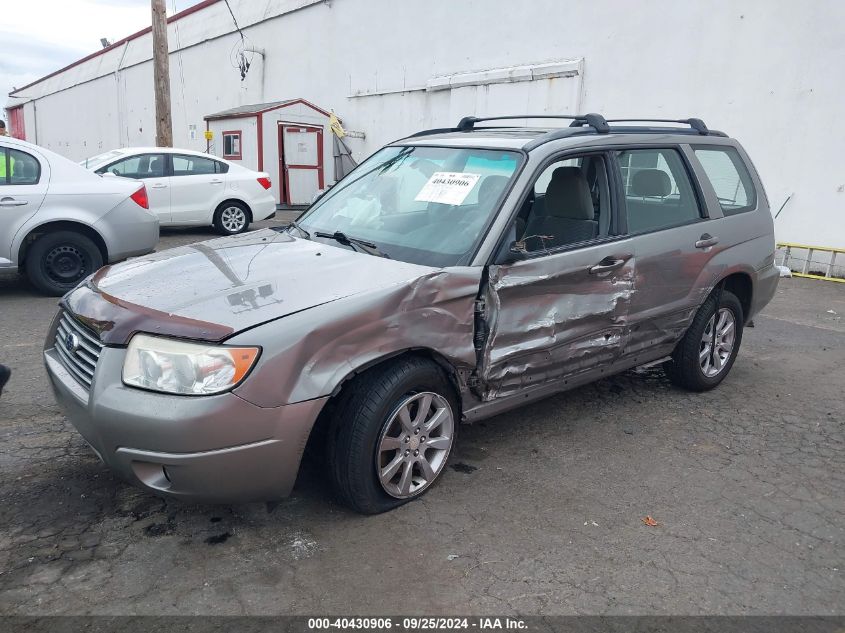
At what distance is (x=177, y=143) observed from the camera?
2845 centimetres

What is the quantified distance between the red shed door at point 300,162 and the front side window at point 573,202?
550 inches

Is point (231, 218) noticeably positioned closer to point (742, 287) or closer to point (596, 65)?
point (596, 65)

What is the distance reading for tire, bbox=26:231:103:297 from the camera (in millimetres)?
7023

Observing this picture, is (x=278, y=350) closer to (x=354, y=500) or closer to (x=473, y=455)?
(x=354, y=500)

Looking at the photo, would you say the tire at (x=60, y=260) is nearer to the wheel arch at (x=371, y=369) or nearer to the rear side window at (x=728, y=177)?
the wheel arch at (x=371, y=369)

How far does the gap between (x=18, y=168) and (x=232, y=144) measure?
38.5ft

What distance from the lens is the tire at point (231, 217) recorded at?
11.8 metres

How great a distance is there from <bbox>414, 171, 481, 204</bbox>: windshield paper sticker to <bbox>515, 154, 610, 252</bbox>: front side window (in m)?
0.43

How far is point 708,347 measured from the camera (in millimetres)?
4840

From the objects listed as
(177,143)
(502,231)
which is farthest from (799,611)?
(177,143)

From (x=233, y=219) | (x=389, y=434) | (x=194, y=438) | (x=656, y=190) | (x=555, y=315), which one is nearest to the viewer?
(x=194, y=438)

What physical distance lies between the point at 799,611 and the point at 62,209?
23.3 feet

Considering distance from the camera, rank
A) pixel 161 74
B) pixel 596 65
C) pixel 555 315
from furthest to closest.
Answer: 1. pixel 161 74
2. pixel 596 65
3. pixel 555 315

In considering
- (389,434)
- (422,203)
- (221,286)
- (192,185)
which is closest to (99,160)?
(192,185)
